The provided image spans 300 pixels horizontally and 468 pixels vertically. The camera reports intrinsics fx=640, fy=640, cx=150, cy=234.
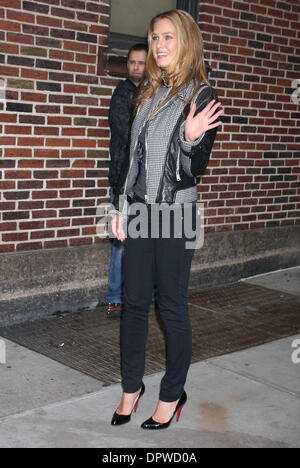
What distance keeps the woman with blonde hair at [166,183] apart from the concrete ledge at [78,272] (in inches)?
75.9

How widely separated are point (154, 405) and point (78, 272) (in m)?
2.07

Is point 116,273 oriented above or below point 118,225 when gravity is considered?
below

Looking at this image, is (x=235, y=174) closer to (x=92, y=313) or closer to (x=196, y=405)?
(x=92, y=313)

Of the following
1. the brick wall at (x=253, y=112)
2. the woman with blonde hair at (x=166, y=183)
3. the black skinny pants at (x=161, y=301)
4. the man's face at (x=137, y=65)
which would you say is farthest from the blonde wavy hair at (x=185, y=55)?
the brick wall at (x=253, y=112)

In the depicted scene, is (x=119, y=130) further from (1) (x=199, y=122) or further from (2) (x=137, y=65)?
(1) (x=199, y=122)

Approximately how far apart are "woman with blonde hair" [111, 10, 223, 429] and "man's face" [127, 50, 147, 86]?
5.83 feet

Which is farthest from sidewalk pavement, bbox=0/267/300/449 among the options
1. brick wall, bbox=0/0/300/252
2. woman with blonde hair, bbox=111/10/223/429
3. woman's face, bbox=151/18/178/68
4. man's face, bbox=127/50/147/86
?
man's face, bbox=127/50/147/86

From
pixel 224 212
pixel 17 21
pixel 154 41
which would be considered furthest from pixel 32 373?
pixel 224 212

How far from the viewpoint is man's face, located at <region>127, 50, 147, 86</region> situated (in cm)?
521

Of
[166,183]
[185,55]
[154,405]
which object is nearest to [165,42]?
[185,55]

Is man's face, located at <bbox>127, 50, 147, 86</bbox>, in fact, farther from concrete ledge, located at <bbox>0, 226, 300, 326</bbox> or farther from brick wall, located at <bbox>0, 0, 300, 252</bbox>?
concrete ledge, located at <bbox>0, 226, 300, 326</bbox>

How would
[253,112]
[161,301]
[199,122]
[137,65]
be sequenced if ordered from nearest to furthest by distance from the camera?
1. [199,122]
2. [161,301]
3. [137,65]
4. [253,112]

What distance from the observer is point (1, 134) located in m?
4.97

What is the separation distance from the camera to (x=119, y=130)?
5051 millimetres
